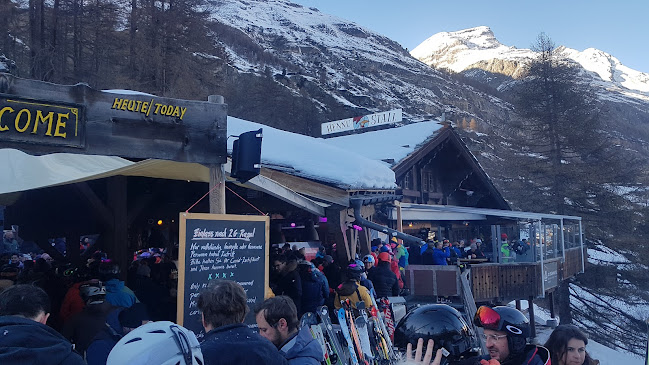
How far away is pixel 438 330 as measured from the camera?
272 cm

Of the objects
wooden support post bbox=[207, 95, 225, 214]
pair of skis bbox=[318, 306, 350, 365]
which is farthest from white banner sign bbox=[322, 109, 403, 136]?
wooden support post bbox=[207, 95, 225, 214]

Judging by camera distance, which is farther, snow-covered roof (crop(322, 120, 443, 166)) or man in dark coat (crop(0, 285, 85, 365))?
snow-covered roof (crop(322, 120, 443, 166))

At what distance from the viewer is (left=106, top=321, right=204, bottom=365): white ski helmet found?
5.45 feet

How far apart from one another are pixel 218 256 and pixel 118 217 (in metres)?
4.12

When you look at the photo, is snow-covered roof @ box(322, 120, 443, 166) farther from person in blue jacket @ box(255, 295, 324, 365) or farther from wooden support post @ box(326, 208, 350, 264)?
person in blue jacket @ box(255, 295, 324, 365)

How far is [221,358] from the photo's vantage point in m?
2.56

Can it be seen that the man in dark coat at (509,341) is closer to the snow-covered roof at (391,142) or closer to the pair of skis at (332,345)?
the pair of skis at (332,345)

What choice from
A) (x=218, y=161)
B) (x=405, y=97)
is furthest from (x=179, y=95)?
(x=405, y=97)

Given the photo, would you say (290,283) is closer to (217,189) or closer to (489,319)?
(217,189)

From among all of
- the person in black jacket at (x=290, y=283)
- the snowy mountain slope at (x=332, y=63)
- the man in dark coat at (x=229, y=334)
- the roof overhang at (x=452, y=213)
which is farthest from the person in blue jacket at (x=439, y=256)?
the snowy mountain slope at (x=332, y=63)

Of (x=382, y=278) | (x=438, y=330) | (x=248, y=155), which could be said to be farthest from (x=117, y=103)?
(x=382, y=278)

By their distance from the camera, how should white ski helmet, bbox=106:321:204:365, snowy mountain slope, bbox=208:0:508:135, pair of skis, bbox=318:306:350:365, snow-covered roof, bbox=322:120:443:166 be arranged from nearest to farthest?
white ski helmet, bbox=106:321:204:365
pair of skis, bbox=318:306:350:365
snow-covered roof, bbox=322:120:443:166
snowy mountain slope, bbox=208:0:508:135

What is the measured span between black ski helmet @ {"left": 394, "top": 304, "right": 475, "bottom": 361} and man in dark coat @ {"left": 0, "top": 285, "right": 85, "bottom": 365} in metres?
1.62

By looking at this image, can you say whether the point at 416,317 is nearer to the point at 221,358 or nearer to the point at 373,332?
the point at 221,358
